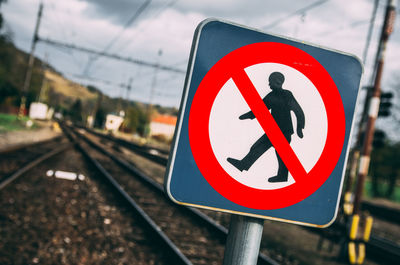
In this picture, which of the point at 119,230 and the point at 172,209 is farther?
the point at 172,209

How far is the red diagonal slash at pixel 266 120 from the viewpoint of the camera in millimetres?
1127

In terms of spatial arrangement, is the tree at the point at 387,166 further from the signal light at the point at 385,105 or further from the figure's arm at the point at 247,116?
the figure's arm at the point at 247,116

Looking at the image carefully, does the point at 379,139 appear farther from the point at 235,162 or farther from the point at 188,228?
the point at 235,162

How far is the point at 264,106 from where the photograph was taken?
3.72ft

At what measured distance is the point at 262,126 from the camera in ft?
3.70

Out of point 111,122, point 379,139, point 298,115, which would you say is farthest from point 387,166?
point 298,115

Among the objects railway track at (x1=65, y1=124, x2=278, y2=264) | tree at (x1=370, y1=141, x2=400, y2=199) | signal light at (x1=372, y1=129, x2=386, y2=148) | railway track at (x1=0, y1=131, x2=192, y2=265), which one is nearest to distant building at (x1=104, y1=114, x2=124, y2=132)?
railway track at (x1=0, y1=131, x2=192, y2=265)

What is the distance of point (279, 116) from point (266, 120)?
0.05 meters

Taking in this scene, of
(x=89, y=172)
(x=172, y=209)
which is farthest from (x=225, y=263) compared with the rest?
(x=89, y=172)

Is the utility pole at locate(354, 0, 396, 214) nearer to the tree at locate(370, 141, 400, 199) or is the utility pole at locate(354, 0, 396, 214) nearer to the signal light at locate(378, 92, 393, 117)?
the signal light at locate(378, 92, 393, 117)

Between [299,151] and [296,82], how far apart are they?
0.76 feet

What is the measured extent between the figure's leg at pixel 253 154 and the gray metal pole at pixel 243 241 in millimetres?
175

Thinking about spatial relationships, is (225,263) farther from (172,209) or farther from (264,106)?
(172,209)

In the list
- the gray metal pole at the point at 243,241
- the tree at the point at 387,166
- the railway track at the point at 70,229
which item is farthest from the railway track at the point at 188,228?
the tree at the point at 387,166
